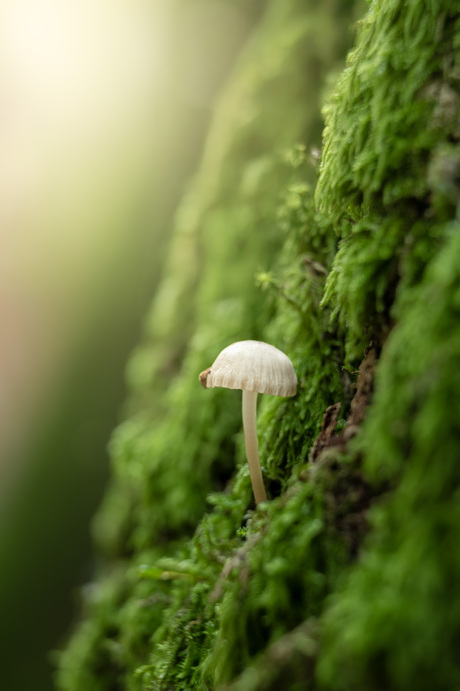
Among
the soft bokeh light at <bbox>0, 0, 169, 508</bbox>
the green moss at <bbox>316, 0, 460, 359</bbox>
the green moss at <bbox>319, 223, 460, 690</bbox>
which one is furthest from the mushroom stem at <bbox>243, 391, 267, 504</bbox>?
the soft bokeh light at <bbox>0, 0, 169, 508</bbox>

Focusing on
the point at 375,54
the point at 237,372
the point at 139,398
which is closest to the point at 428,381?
the point at 237,372

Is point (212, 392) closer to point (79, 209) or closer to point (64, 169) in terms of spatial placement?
point (79, 209)

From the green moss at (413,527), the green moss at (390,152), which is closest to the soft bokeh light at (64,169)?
the green moss at (390,152)

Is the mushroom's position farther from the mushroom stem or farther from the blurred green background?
the blurred green background

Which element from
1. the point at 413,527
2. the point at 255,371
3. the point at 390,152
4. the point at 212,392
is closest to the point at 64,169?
the point at 212,392

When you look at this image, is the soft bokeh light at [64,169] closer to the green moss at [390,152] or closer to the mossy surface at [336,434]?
the mossy surface at [336,434]
